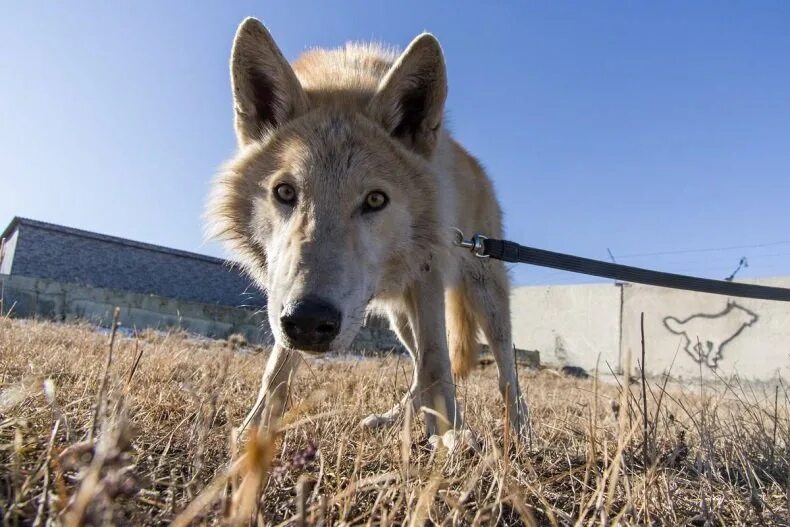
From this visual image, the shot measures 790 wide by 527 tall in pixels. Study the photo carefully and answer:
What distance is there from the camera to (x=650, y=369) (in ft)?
51.3

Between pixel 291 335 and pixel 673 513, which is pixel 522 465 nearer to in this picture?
pixel 673 513

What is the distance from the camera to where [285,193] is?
2.53m

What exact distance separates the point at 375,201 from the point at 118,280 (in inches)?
949

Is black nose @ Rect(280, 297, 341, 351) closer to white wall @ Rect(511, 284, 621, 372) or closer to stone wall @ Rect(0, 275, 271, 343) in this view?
stone wall @ Rect(0, 275, 271, 343)

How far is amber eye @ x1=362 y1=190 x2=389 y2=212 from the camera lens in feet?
8.29

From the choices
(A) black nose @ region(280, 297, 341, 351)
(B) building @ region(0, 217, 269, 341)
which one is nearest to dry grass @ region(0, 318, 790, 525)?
(A) black nose @ region(280, 297, 341, 351)

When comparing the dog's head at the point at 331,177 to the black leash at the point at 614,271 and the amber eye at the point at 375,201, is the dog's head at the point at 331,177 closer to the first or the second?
the amber eye at the point at 375,201

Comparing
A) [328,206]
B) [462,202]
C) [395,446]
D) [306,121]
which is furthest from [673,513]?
[462,202]

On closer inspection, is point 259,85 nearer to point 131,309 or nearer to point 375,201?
point 375,201

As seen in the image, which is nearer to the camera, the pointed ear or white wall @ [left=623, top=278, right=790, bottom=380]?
the pointed ear

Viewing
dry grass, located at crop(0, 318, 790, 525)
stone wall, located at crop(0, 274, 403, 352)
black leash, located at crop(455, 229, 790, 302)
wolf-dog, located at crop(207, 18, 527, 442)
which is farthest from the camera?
stone wall, located at crop(0, 274, 403, 352)

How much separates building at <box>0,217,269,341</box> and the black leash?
9.85 meters

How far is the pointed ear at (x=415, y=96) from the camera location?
9.08 ft

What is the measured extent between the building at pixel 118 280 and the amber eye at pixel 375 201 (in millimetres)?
9777
